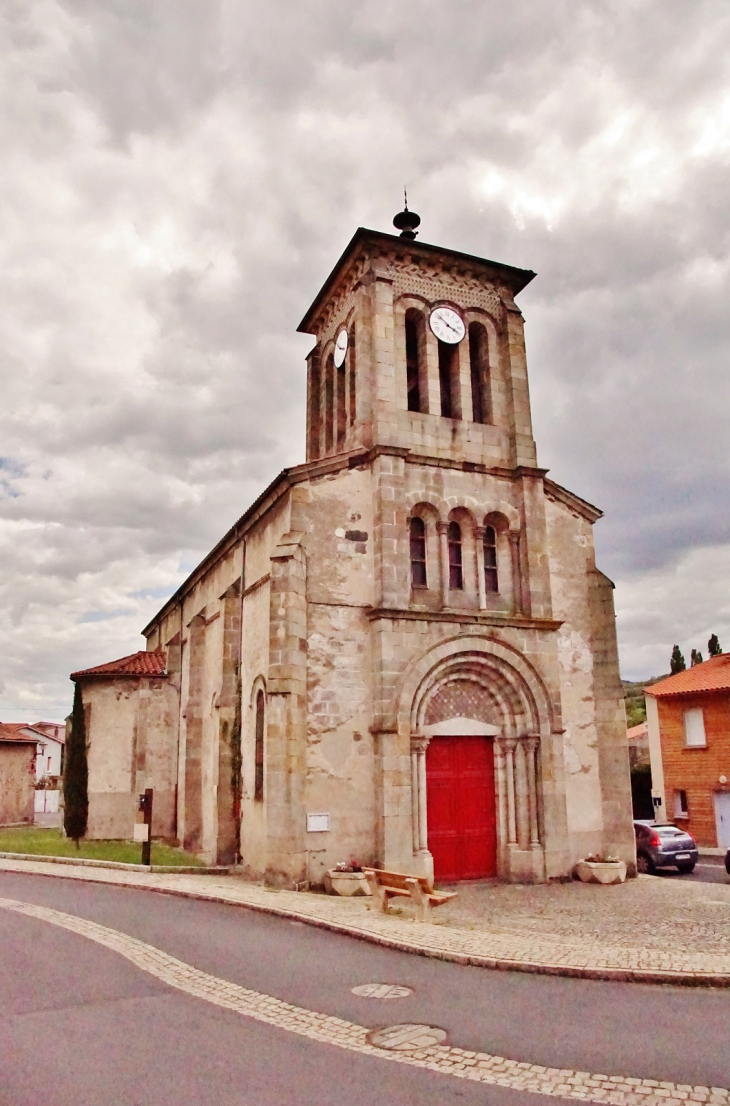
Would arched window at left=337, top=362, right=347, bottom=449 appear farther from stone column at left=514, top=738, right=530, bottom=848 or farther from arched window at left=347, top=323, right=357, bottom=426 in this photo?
stone column at left=514, top=738, right=530, bottom=848

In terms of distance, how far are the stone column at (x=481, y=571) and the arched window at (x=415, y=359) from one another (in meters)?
3.56

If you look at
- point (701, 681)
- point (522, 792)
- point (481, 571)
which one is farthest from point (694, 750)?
point (481, 571)

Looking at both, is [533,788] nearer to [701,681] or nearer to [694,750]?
[694,750]

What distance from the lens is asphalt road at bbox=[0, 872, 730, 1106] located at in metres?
5.96

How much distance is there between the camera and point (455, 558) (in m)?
18.8

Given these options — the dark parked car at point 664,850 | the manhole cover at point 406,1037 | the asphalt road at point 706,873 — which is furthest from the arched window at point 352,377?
the manhole cover at point 406,1037

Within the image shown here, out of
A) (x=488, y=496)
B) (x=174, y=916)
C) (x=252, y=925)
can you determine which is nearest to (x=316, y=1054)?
(x=252, y=925)

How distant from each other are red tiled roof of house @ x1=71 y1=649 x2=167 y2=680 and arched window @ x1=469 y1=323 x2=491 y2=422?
45.4 ft

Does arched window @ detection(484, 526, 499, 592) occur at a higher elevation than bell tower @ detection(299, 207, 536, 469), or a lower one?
lower

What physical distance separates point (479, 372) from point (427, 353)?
1818mm

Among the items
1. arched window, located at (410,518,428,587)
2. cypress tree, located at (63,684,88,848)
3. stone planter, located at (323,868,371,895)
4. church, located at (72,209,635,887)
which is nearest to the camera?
stone planter, located at (323,868,371,895)

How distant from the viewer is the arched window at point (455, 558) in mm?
18641

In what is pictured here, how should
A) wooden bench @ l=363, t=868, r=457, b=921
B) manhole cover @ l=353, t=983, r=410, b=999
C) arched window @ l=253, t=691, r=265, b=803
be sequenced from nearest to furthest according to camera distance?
manhole cover @ l=353, t=983, r=410, b=999, wooden bench @ l=363, t=868, r=457, b=921, arched window @ l=253, t=691, r=265, b=803

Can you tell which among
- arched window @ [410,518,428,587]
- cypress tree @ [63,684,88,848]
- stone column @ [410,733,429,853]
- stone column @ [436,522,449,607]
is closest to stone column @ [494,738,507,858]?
stone column @ [410,733,429,853]
